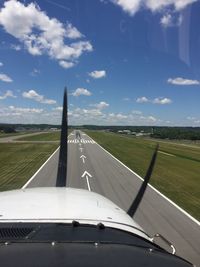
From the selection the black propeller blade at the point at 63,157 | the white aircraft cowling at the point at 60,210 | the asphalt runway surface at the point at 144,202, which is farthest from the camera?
the asphalt runway surface at the point at 144,202

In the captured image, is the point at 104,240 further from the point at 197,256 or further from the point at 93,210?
the point at 197,256

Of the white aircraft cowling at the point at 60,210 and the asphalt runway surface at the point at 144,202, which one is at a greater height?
the white aircraft cowling at the point at 60,210

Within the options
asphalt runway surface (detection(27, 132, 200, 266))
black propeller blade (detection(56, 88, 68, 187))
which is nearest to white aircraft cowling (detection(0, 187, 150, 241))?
black propeller blade (detection(56, 88, 68, 187))

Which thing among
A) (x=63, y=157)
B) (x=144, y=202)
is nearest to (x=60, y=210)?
(x=63, y=157)

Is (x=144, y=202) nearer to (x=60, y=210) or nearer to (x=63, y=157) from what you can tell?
(x=63, y=157)

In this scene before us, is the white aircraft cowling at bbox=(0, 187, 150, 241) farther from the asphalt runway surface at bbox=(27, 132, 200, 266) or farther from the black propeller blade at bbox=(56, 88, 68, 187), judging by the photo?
the asphalt runway surface at bbox=(27, 132, 200, 266)

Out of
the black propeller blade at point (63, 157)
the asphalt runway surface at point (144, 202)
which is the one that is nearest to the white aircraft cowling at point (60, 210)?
the black propeller blade at point (63, 157)

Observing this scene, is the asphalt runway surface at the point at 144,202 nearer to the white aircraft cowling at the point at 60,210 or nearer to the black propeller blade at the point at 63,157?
the black propeller blade at the point at 63,157

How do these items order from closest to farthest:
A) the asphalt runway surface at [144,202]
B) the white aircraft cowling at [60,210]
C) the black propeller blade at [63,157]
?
the white aircraft cowling at [60,210] → the black propeller blade at [63,157] → the asphalt runway surface at [144,202]

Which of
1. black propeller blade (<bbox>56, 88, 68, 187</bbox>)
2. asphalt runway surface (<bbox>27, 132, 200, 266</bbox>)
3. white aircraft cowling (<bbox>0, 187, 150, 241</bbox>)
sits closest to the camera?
white aircraft cowling (<bbox>0, 187, 150, 241</bbox>)
